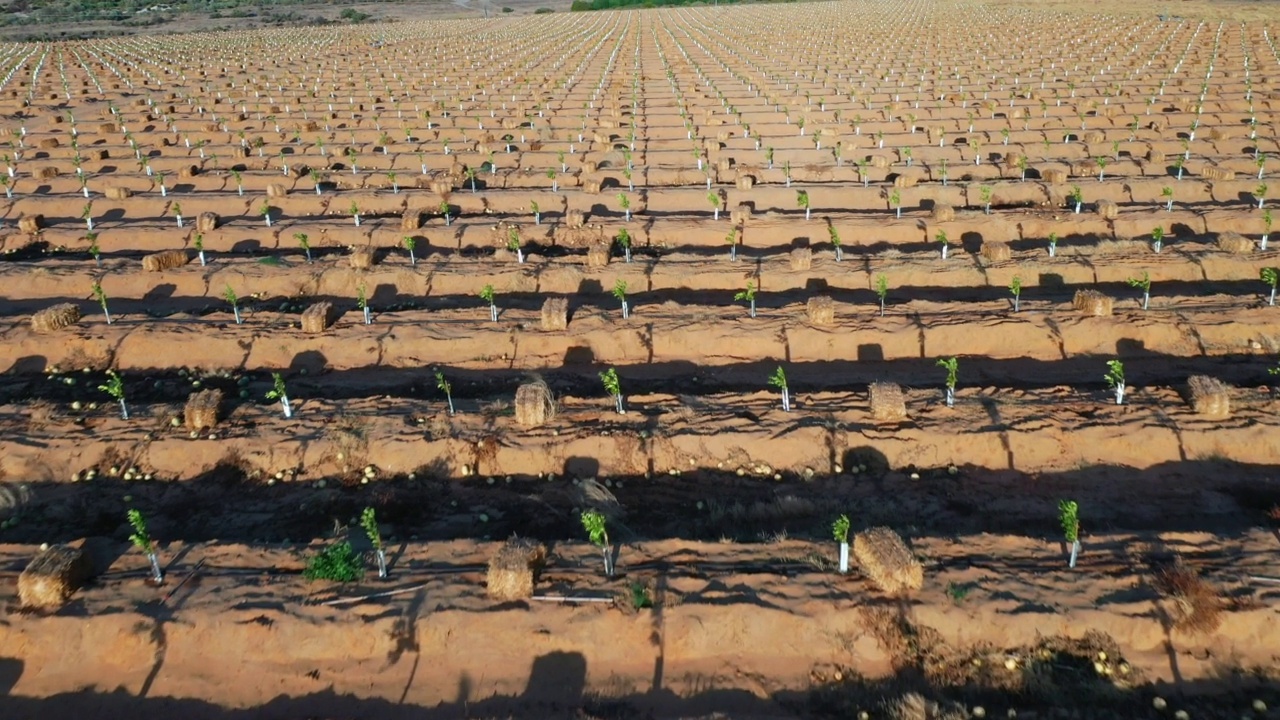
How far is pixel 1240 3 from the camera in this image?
6831 centimetres

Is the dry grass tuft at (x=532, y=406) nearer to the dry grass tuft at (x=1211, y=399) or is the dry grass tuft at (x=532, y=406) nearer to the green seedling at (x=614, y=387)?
the green seedling at (x=614, y=387)

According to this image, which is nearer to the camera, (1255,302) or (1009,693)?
(1009,693)

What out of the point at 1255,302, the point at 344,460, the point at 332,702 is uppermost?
the point at 1255,302

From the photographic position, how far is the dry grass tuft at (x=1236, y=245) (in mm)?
15422

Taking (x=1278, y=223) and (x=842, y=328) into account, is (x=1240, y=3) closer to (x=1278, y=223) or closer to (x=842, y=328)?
(x=1278, y=223)

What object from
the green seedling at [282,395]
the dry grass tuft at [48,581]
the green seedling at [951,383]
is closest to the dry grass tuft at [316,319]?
the green seedling at [282,395]

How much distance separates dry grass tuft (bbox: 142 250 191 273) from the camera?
16.4m

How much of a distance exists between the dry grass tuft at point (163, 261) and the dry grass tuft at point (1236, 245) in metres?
21.6

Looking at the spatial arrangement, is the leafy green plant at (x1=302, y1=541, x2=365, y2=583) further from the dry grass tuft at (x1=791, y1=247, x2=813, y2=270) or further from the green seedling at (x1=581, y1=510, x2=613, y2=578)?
the dry grass tuft at (x1=791, y1=247, x2=813, y2=270)

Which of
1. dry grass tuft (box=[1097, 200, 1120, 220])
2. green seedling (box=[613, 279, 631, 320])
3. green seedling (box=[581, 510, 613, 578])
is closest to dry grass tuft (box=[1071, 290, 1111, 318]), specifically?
dry grass tuft (box=[1097, 200, 1120, 220])

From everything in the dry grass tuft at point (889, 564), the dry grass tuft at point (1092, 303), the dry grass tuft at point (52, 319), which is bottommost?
the dry grass tuft at point (889, 564)

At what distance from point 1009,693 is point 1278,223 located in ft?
53.0

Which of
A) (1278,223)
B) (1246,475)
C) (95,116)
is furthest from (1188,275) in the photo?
(95,116)

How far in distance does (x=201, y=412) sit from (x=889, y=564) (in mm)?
9213
